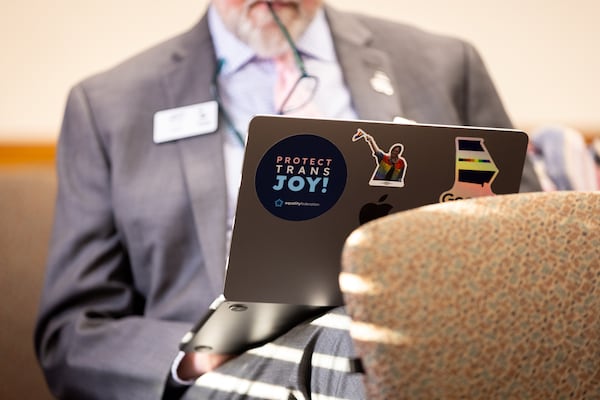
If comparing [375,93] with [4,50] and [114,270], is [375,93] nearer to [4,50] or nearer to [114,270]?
[114,270]

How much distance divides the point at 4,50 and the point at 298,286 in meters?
1.34

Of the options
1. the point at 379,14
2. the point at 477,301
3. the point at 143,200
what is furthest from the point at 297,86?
the point at 477,301

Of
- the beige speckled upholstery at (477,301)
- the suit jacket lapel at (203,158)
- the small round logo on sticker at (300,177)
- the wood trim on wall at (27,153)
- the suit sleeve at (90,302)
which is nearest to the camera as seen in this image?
the beige speckled upholstery at (477,301)

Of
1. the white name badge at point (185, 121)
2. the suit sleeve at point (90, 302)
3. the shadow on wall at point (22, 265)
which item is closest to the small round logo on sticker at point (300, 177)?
the suit sleeve at point (90, 302)

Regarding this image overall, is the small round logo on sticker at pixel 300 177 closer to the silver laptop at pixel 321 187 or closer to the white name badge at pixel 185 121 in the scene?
the silver laptop at pixel 321 187

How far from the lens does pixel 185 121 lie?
61.5 inches

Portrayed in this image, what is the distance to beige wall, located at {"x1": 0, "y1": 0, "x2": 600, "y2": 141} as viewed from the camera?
1942 mm

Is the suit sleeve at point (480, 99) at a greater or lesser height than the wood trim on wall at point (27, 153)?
greater

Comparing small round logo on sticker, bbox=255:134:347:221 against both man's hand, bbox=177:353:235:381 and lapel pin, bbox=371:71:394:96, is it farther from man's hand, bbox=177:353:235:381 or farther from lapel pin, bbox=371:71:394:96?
lapel pin, bbox=371:71:394:96

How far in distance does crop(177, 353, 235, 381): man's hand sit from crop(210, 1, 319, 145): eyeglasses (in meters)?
0.53

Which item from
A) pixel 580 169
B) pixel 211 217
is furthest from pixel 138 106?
pixel 580 169

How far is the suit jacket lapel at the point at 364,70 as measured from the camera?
162 centimetres

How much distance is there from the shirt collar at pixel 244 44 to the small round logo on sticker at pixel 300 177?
32.6 inches

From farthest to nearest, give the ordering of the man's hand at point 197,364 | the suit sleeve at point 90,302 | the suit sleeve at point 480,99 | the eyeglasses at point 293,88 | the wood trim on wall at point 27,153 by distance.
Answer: the wood trim on wall at point 27,153
the suit sleeve at point 480,99
the eyeglasses at point 293,88
the suit sleeve at point 90,302
the man's hand at point 197,364
